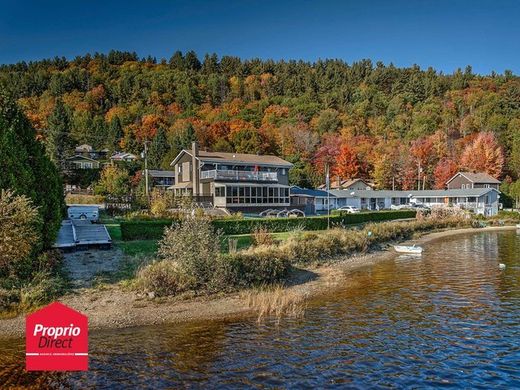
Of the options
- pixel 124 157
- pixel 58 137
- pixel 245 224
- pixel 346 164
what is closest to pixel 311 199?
pixel 346 164

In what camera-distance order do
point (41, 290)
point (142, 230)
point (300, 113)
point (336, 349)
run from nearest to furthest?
point (336, 349), point (41, 290), point (142, 230), point (300, 113)

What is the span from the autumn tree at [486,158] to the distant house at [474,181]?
25.4 ft

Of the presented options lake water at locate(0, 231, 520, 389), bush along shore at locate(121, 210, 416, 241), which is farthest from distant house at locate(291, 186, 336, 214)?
lake water at locate(0, 231, 520, 389)

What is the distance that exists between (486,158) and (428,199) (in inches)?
715

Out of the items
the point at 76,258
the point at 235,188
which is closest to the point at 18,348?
the point at 76,258

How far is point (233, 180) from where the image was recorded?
54.2 metres

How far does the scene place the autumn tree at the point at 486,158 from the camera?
93.5 metres

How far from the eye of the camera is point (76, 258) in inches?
983

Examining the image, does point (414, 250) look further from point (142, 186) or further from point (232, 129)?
point (232, 129)

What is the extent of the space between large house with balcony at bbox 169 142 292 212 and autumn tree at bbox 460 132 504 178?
5266 cm

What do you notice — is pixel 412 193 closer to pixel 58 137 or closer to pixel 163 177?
pixel 163 177

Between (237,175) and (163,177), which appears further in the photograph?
(163,177)

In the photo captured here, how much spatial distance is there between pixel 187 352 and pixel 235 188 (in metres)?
37.7

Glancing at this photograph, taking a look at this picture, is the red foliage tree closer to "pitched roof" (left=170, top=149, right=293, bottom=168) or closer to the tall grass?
"pitched roof" (left=170, top=149, right=293, bottom=168)
